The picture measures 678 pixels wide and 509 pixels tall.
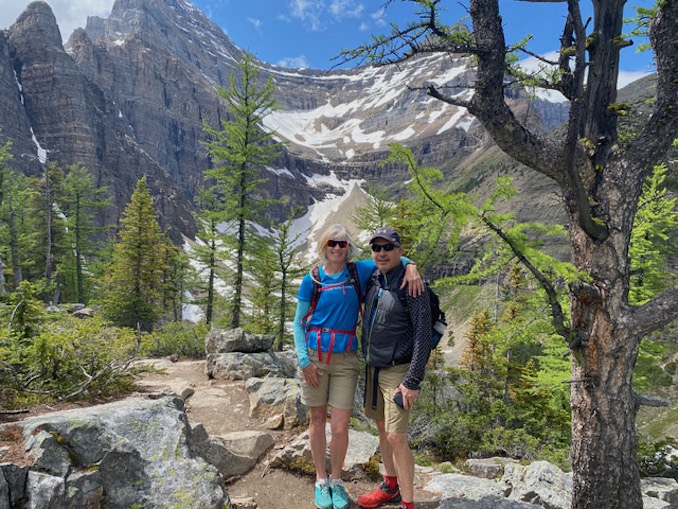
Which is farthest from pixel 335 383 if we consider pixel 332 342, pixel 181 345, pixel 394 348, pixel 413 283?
pixel 181 345

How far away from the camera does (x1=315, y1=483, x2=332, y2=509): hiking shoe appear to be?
3.67 m

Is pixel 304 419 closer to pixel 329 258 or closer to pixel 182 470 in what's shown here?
pixel 182 470

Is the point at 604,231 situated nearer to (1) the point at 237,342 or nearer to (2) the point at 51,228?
(1) the point at 237,342

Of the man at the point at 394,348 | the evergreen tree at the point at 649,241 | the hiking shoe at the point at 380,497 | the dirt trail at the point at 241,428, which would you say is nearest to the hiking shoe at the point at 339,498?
the hiking shoe at the point at 380,497

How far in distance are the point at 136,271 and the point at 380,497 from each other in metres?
22.6

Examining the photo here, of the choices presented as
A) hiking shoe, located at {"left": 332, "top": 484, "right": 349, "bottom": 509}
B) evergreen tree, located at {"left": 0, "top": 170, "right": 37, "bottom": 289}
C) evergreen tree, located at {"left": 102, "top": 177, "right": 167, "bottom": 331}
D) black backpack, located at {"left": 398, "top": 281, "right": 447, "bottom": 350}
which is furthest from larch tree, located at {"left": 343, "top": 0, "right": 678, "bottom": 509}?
evergreen tree, located at {"left": 0, "top": 170, "right": 37, "bottom": 289}

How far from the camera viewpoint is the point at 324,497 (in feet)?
12.1

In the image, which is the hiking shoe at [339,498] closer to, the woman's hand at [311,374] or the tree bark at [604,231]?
the woman's hand at [311,374]

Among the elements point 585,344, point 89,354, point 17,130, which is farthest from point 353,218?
point 17,130

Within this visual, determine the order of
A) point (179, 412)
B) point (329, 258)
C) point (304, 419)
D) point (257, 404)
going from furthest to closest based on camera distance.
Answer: point (257, 404)
point (304, 419)
point (179, 412)
point (329, 258)

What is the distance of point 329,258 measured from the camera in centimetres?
361

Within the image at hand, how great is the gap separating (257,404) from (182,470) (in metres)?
4.95

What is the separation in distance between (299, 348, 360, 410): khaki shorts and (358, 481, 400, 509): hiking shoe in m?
0.93

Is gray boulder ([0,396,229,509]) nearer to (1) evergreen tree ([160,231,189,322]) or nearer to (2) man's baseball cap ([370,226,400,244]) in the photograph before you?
(2) man's baseball cap ([370,226,400,244])
